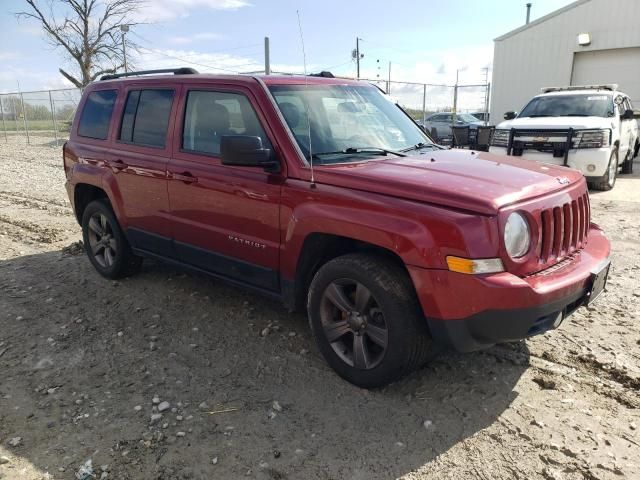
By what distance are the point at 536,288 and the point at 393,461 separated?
116 centimetres

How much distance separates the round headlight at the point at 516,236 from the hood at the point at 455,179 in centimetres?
10

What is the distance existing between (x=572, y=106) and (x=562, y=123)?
1.32 metres

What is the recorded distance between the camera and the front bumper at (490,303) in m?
2.67

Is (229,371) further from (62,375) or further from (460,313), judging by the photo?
(460,313)

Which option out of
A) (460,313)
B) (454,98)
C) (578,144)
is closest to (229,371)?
(460,313)

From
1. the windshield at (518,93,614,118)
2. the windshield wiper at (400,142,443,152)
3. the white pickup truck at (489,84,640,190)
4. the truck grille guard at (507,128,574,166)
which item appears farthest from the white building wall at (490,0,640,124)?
the windshield wiper at (400,142,443,152)

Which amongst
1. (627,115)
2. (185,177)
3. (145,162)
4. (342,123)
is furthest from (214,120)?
(627,115)

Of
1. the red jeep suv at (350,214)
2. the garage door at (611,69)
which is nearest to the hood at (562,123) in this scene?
the red jeep suv at (350,214)

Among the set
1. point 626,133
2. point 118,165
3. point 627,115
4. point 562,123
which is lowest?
point 626,133

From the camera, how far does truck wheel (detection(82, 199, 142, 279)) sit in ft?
16.8

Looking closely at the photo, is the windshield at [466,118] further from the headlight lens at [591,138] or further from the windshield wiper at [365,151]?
the windshield wiper at [365,151]

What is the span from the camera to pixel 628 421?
2945 mm

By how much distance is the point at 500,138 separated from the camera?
10258mm

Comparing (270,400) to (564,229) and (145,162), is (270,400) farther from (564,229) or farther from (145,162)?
(145,162)
